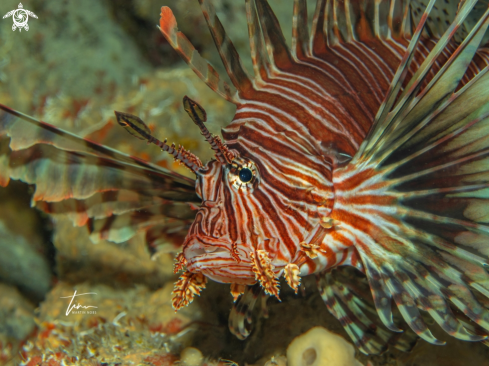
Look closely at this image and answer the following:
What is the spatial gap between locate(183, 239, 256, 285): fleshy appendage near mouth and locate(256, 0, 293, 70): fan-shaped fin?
4.53 feet

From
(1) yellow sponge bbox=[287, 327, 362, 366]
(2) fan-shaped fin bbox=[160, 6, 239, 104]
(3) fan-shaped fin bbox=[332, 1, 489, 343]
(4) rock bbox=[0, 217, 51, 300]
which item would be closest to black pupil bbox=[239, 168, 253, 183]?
(3) fan-shaped fin bbox=[332, 1, 489, 343]

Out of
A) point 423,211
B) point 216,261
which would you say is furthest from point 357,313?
point 216,261

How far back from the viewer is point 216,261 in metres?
→ 1.87

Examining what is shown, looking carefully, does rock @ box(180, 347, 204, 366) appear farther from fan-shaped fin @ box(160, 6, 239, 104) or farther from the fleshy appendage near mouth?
fan-shaped fin @ box(160, 6, 239, 104)

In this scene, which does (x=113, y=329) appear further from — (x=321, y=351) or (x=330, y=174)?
(x=330, y=174)

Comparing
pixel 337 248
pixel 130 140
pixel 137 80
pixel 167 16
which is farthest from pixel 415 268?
pixel 137 80

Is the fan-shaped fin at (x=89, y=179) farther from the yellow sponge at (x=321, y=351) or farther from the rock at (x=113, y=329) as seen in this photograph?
the yellow sponge at (x=321, y=351)

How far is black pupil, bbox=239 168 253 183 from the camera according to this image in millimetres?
1887

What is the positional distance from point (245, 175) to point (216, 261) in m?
0.45

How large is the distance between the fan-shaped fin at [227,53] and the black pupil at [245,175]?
75cm

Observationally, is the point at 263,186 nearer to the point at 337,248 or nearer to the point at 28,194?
the point at 337,248

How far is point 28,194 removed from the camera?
3.72 m

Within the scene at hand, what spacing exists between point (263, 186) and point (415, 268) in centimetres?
96

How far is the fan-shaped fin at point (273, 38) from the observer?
244 cm
